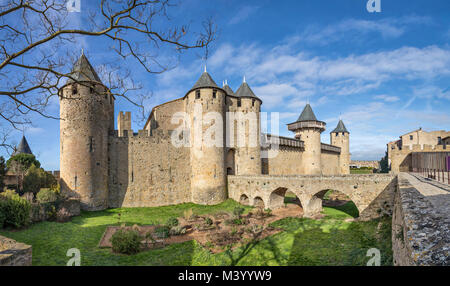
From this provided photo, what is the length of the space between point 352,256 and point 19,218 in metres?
17.3

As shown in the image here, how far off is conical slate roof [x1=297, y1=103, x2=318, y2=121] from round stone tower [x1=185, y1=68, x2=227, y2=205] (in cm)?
1571

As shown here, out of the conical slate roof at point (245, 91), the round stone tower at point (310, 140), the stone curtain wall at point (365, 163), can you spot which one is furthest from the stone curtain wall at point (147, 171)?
the stone curtain wall at point (365, 163)

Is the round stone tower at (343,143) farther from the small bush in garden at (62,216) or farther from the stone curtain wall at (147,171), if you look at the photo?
the small bush in garden at (62,216)

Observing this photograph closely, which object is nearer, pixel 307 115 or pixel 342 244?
pixel 342 244

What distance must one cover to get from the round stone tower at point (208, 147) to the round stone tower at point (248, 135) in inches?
108

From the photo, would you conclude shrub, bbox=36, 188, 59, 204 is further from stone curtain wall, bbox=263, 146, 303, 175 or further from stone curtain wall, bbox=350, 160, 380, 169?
stone curtain wall, bbox=350, 160, 380, 169

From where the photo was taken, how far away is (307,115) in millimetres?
32625

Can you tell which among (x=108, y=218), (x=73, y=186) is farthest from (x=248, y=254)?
(x=73, y=186)

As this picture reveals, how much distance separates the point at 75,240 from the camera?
11688 millimetres

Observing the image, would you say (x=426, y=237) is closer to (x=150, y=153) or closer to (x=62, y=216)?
(x=62, y=216)

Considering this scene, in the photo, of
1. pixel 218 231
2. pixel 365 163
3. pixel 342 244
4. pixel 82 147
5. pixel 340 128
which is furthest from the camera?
pixel 365 163

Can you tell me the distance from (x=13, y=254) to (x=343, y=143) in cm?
4594

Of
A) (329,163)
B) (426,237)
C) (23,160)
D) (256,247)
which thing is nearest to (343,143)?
(329,163)
